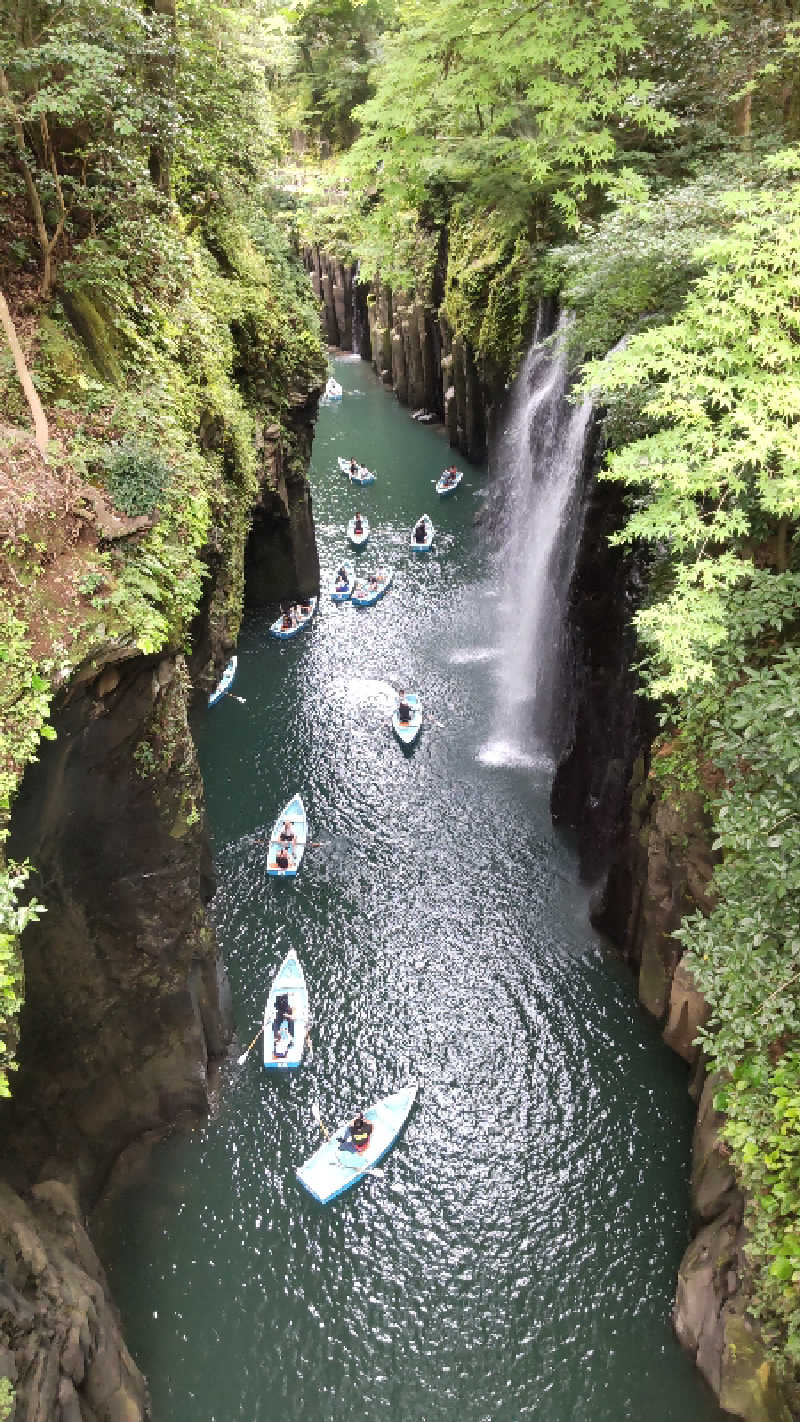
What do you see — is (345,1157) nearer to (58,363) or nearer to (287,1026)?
(287,1026)

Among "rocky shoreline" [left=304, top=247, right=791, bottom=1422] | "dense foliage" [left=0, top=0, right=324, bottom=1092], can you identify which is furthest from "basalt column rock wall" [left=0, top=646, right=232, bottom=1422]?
"rocky shoreline" [left=304, top=247, right=791, bottom=1422]

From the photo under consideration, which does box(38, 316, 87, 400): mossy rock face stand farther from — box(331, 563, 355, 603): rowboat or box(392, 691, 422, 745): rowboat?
box(331, 563, 355, 603): rowboat

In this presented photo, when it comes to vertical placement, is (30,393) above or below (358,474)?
above

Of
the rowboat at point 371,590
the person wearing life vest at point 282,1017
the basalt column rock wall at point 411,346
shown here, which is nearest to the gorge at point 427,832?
the person wearing life vest at point 282,1017

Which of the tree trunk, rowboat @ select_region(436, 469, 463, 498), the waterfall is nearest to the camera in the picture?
the tree trunk

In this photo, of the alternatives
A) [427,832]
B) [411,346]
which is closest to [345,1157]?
[427,832]

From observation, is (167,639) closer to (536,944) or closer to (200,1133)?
(200,1133)

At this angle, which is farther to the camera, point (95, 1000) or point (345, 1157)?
point (345, 1157)
